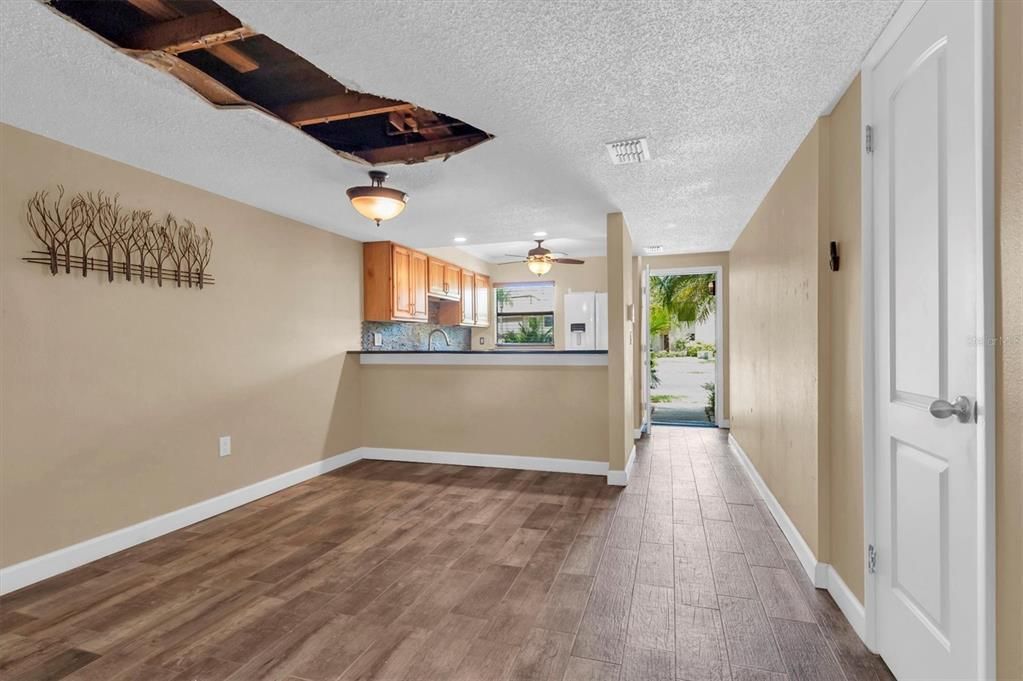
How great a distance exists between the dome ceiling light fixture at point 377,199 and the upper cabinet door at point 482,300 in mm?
4311

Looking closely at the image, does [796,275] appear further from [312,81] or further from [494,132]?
[312,81]

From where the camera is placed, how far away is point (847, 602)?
6.82 feet

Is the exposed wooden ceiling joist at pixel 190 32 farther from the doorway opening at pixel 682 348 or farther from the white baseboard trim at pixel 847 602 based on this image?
the doorway opening at pixel 682 348

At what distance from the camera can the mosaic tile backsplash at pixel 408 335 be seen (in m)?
5.32

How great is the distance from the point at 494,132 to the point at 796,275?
69.7 inches

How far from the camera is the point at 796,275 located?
2.67 meters

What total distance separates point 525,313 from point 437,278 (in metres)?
2.09

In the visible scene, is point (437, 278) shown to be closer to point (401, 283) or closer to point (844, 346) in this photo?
point (401, 283)

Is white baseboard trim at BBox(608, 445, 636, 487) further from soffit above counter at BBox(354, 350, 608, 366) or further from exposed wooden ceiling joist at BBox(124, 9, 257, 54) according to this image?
exposed wooden ceiling joist at BBox(124, 9, 257, 54)

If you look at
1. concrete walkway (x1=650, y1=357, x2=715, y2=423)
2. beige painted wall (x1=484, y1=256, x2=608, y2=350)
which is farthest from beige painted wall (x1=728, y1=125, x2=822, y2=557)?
concrete walkway (x1=650, y1=357, x2=715, y2=423)

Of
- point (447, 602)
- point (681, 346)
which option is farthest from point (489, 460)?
point (681, 346)

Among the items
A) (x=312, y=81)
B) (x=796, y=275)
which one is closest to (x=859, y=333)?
(x=796, y=275)

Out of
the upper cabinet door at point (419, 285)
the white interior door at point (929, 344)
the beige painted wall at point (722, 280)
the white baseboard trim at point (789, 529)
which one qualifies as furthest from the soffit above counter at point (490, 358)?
the white interior door at point (929, 344)

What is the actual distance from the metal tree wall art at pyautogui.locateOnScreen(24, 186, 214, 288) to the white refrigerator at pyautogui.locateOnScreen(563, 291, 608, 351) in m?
4.78
